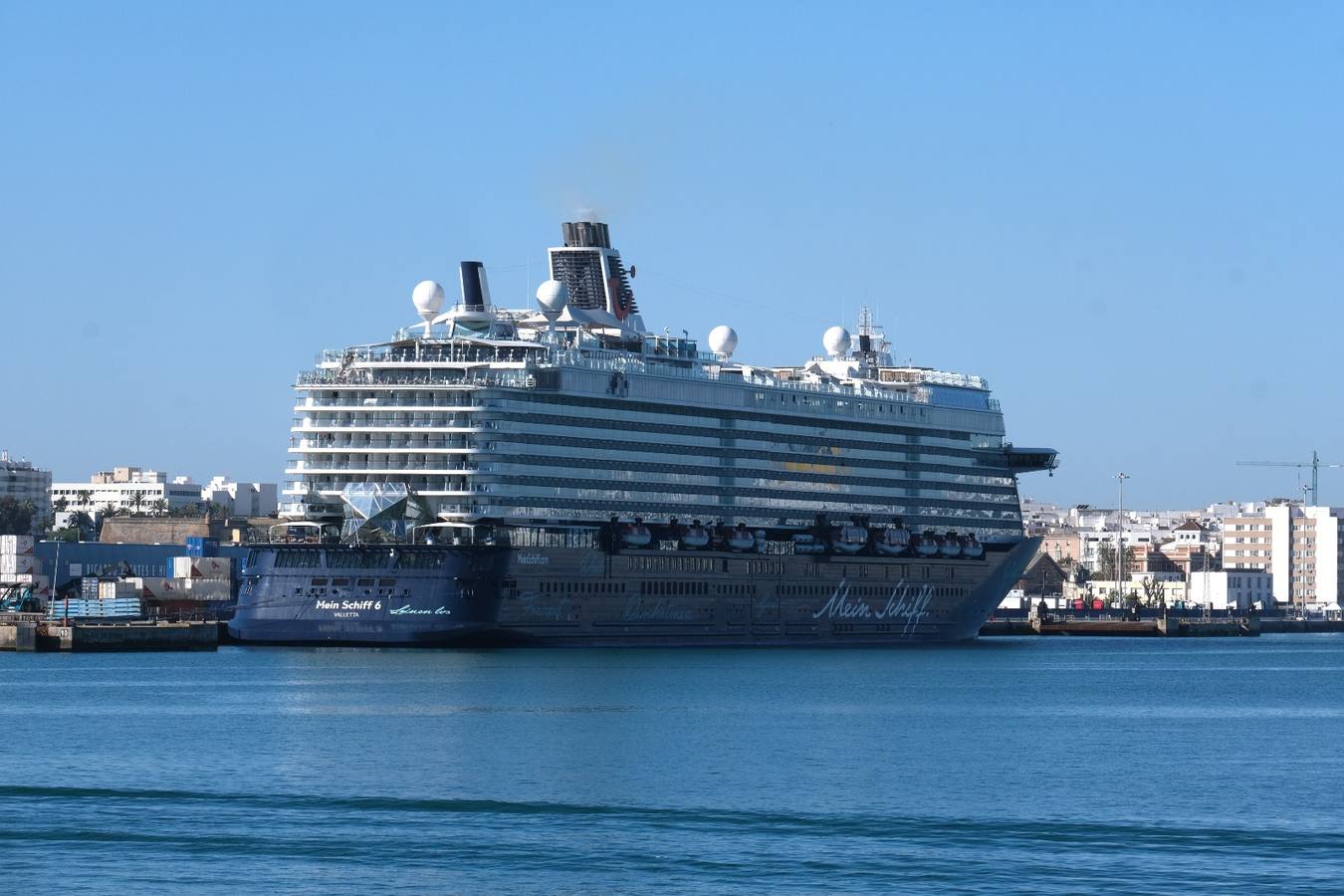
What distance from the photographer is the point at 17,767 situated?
48812 mm

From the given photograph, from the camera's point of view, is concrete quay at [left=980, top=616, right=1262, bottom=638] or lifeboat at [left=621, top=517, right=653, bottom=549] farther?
concrete quay at [left=980, top=616, right=1262, bottom=638]

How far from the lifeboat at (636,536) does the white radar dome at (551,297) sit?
1028 centimetres

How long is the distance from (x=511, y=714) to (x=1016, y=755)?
1468 cm

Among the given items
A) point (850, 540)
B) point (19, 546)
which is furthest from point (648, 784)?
point (19, 546)

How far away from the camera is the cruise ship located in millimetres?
89438

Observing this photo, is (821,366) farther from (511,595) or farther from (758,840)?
(758,840)

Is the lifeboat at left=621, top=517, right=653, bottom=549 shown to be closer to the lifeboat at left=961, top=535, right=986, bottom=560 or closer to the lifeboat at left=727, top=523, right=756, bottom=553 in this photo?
Result: the lifeboat at left=727, top=523, right=756, bottom=553

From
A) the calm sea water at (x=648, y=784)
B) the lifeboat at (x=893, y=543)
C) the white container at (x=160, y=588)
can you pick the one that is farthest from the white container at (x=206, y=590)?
the calm sea water at (x=648, y=784)

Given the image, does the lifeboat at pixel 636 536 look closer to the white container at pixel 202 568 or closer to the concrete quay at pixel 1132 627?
the white container at pixel 202 568

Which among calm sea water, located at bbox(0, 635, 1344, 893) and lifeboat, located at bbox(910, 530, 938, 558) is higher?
lifeboat, located at bbox(910, 530, 938, 558)

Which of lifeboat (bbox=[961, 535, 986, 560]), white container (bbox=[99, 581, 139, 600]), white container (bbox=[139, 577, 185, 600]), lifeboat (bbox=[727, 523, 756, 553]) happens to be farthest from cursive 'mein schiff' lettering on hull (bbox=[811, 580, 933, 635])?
white container (bbox=[139, 577, 185, 600])

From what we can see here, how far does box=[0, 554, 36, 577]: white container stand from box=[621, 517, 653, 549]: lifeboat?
167ft

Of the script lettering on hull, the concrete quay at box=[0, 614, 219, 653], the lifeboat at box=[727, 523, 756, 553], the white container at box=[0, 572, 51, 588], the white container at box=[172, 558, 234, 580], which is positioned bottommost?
the concrete quay at box=[0, 614, 219, 653]

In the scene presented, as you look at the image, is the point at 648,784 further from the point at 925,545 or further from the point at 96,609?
the point at 96,609
